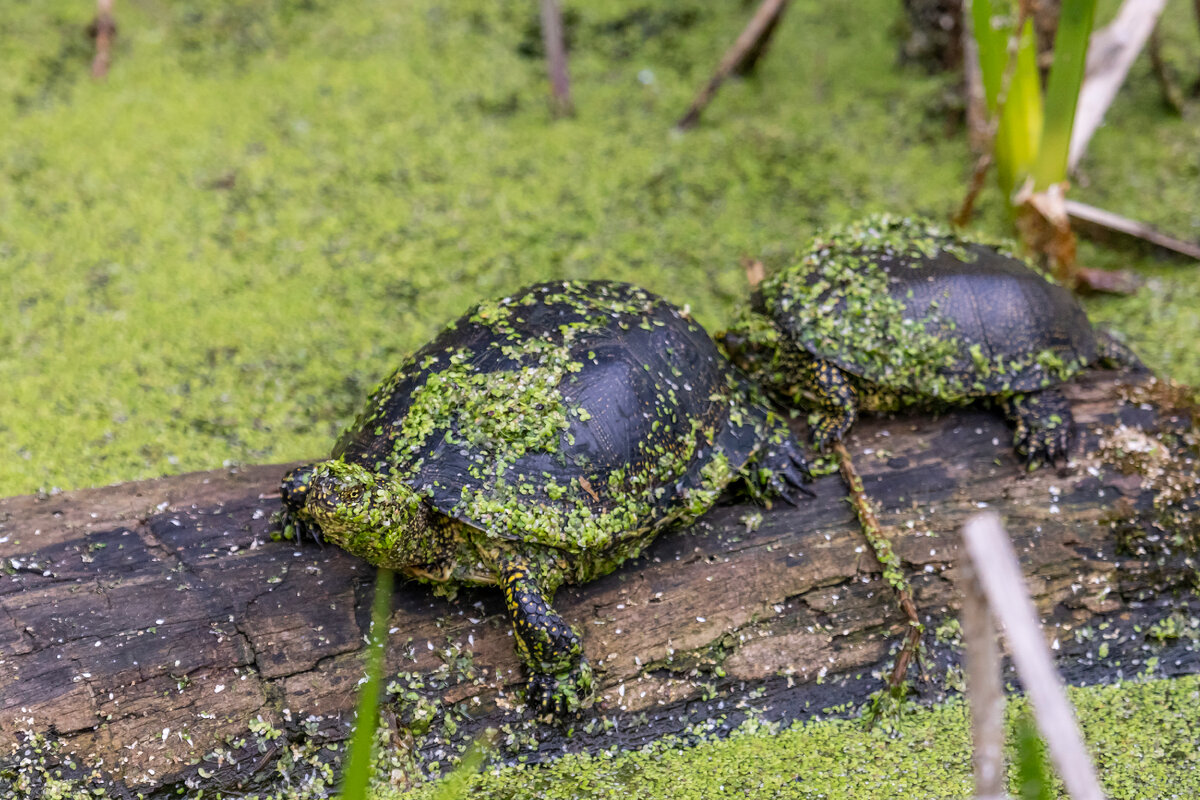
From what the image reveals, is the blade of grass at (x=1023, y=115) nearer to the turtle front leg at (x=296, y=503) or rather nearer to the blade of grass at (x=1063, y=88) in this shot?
the blade of grass at (x=1063, y=88)

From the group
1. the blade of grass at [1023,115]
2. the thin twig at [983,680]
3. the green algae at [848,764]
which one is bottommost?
the green algae at [848,764]

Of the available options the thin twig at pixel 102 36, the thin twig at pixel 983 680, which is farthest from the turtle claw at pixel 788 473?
the thin twig at pixel 102 36

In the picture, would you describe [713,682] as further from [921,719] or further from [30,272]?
[30,272]

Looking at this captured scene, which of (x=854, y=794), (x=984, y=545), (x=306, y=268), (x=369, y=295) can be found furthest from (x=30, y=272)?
(x=984, y=545)

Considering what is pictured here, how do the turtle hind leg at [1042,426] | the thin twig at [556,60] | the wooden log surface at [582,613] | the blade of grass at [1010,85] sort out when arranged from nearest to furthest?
the wooden log surface at [582,613]
the turtle hind leg at [1042,426]
the blade of grass at [1010,85]
the thin twig at [556,60]

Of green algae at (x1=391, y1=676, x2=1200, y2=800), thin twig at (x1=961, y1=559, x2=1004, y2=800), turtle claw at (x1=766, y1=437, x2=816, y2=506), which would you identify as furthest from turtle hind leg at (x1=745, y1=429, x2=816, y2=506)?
thin twig at (x1=961, y1=559, x2=1004, y2=800)

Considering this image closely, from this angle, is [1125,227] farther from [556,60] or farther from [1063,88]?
[556,60]

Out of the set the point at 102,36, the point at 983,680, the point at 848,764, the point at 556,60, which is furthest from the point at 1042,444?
the point at 102,36

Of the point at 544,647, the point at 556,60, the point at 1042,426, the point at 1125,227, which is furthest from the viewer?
the point at 556,60
